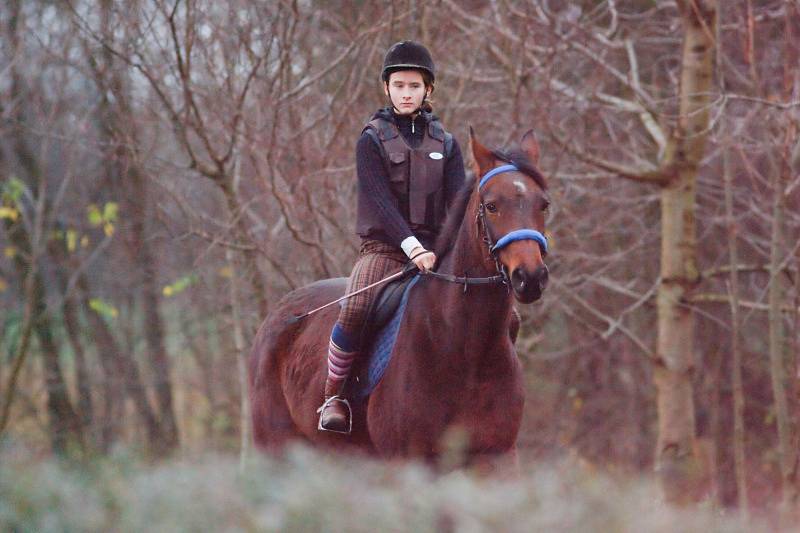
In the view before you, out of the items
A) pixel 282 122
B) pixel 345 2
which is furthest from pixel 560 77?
pixel 282 122

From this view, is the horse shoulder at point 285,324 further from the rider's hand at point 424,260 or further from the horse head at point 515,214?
the horse head at point 515,214

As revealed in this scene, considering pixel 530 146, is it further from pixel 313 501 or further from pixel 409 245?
pixel 313 501

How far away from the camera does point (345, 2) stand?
11.7 metres

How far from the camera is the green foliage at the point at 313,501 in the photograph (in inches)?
118

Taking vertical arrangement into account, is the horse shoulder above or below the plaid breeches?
below

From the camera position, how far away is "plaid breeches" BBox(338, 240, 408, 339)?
6297 millimetres

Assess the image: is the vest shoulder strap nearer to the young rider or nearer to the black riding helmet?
the young rider

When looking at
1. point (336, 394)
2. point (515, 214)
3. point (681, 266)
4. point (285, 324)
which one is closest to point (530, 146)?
point (515, 214)

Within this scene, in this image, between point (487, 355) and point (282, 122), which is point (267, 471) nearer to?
point (487, 355)

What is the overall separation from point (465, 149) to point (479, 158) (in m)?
5.28

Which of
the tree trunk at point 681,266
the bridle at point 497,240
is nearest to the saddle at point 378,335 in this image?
the bridle at point 497,240

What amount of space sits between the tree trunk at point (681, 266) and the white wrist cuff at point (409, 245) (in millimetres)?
5469

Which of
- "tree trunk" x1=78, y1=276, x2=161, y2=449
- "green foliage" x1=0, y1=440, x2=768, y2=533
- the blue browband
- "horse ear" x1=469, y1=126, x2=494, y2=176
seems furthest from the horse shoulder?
"tree trunk" x1=78, y1=276, x2=161, y2=449

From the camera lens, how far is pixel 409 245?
6031mm
